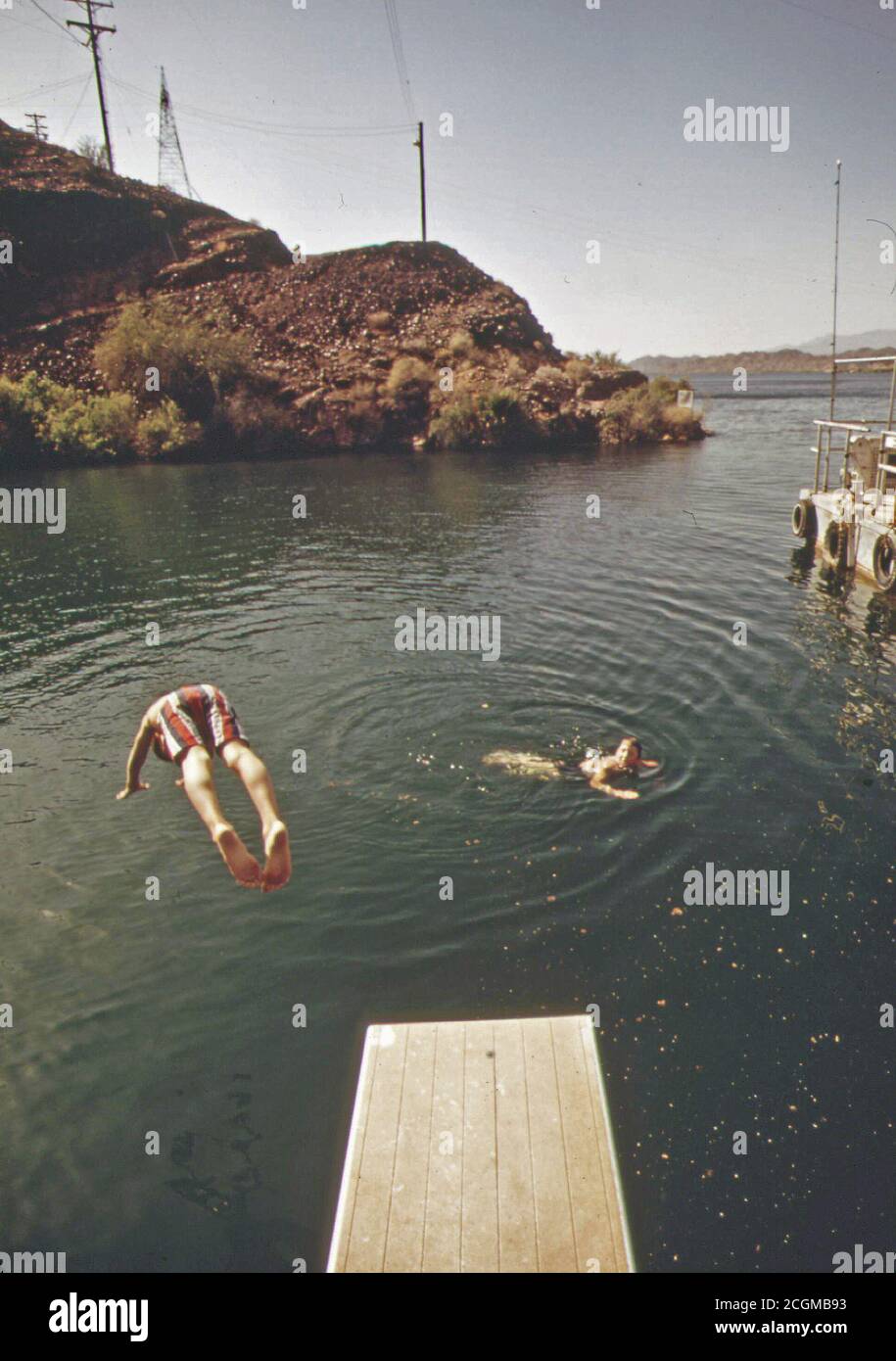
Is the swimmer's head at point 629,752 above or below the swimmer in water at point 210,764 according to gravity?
below

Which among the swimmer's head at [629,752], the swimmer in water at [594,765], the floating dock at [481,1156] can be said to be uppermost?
the swimmer's head at [629,752]

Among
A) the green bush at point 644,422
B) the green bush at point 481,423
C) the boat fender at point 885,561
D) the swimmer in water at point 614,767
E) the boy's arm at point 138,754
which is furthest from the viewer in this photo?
the green bush at point 644,422

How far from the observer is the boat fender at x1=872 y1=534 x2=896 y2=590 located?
80.0 ft

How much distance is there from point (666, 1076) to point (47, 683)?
16772 mm

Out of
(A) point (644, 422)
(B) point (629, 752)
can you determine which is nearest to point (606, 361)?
(A) point (644, 422)

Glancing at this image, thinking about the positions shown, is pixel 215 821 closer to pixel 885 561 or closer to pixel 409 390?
pixel 885 561

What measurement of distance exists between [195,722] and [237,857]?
83.8 inches

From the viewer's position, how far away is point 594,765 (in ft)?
47.9

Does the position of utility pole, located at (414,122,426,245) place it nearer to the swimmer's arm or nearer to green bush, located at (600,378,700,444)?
green bush, located at (600,378,700,444)

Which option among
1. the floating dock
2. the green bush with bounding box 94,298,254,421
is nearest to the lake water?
the floating dock

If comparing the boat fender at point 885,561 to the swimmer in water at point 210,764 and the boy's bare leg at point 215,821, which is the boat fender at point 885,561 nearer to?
the swimmer in water at point 210,764

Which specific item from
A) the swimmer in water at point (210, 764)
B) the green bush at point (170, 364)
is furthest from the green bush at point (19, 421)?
the swimmer in water at point (210, 764)

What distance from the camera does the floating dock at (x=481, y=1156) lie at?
6418mm

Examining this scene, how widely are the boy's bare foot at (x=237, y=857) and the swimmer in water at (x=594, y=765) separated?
8.59 m
